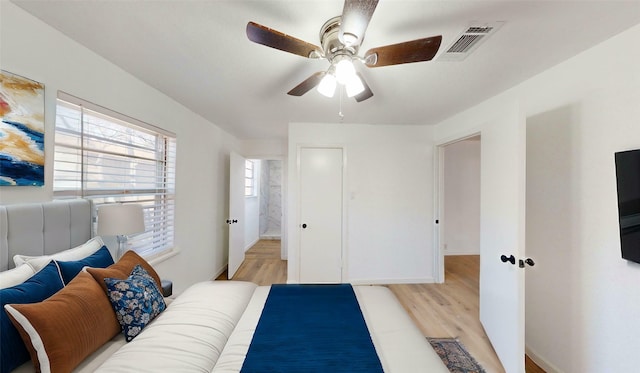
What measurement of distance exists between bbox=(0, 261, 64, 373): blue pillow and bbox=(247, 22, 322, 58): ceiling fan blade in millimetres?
1416

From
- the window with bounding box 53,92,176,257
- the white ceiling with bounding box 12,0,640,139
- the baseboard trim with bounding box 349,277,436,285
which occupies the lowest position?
the baseboard trim with bounding box 349,277,436,285

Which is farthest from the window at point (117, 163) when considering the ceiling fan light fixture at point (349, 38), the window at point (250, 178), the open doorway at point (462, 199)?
the open doorway at point (462, 199)

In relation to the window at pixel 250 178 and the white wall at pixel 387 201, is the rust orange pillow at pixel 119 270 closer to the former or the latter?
the white wall at pixel 387 201

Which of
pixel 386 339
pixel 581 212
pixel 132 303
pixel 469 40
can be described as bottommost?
pixel 386 339

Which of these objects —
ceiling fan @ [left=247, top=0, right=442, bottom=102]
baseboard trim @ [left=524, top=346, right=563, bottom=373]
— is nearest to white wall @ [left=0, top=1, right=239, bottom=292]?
ceiling fan @ [left=247, top=0, right=442, bottom=102]

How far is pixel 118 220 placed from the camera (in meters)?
1.54

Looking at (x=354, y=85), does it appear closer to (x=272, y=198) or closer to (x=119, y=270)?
(x=119, y=270)

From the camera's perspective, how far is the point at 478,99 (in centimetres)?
242

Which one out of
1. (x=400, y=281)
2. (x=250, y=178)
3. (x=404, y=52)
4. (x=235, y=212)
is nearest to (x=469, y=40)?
(x=404, y=52)

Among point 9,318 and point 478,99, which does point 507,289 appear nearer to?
point 478,99

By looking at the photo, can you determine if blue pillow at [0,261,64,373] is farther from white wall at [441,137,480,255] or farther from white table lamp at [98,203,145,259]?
white wall at [441,137,480,255]

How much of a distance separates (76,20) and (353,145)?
9.23 ft

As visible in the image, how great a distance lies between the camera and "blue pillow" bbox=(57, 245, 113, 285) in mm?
1148

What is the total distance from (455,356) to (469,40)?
2.38 m
